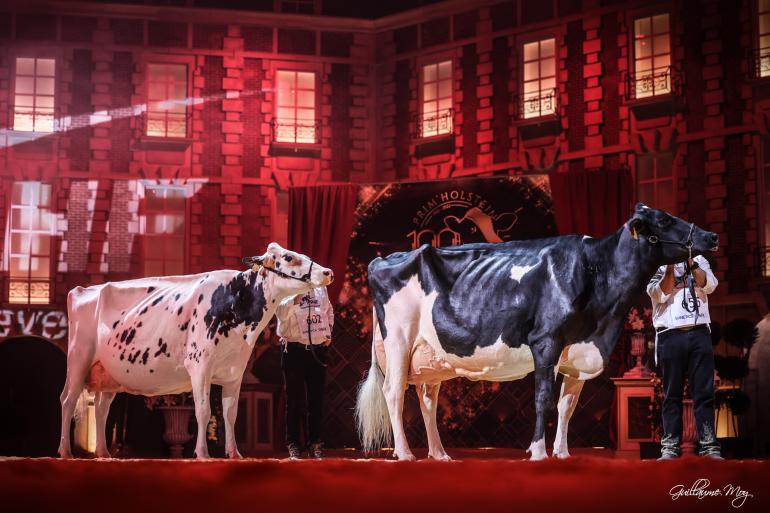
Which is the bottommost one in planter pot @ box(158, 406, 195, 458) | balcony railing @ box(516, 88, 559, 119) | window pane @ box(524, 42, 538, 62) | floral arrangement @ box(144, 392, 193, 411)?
planter pot @ box(158, 406, 195, 458)

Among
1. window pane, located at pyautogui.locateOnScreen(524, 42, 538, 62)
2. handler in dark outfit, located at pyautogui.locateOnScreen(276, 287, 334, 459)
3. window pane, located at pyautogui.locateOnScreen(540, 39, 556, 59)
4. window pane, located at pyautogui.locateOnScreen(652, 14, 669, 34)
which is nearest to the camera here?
handler in dark outfit, located at pyautogui.locateOnScreen(276, 287, 334, 459)

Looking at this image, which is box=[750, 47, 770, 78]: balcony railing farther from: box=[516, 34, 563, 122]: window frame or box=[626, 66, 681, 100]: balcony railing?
box=[516, 34, 563, 122]: window frame

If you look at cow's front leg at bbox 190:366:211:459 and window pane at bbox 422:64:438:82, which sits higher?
window pane at bbox 422:64:438:82

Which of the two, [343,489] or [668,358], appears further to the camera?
[668,358]

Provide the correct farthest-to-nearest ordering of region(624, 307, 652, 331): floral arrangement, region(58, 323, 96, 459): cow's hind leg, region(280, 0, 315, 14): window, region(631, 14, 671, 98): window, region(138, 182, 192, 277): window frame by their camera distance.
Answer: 1. region(280, 0, 315, 14): window
2. region(138, 182, 192, 277): window frame
3. region(631, 14, 671, 98): window
4. region(624, 307, 652, 331): floral arrangement
5. region(58, 323, 96, 459): cow's hind leg

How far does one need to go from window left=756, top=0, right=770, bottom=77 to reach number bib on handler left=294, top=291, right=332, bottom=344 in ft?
27.3

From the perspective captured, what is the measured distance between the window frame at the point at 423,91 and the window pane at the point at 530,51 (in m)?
1.12

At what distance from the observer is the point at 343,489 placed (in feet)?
12.6

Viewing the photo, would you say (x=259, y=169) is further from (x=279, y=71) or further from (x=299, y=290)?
(x=299, y=290)

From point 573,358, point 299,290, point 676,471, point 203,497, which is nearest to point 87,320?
point 299,290

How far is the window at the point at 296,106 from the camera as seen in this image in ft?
55.4

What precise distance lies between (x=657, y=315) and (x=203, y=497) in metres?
3.49

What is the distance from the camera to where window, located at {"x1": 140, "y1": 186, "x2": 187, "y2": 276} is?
16.2m

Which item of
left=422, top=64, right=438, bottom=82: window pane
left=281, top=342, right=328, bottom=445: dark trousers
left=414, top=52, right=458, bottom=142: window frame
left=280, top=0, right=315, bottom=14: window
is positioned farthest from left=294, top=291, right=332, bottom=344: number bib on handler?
left=280, top=0, right=315, bottom=14: window
